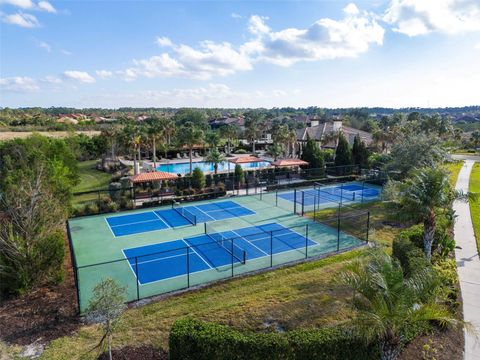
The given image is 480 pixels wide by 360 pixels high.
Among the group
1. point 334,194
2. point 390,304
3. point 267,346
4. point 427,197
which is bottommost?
point 334,194

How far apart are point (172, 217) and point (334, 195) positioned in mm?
15852

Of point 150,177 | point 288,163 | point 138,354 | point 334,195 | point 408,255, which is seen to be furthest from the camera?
point 288,163

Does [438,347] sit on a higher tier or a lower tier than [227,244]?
higher

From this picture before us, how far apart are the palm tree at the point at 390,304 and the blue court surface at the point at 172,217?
16510 mm

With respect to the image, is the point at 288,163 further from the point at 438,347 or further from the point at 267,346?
the point at 267,346

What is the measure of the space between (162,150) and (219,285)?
47.8 metres

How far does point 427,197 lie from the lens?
14.1m

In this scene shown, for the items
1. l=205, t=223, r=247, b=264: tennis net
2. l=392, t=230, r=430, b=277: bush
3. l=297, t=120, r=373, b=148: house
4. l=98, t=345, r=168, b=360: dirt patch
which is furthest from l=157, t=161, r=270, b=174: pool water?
l=98, t=345, r=168, b=360: dirt patch

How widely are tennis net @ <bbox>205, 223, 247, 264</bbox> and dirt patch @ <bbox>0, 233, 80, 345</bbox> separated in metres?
7.06

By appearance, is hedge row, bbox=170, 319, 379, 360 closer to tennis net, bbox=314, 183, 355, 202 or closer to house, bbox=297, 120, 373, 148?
tennis net, bbox=314, 183, 355, 202

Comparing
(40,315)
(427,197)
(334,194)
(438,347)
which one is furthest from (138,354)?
(334,194)

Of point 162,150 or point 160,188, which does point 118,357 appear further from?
point 162,150

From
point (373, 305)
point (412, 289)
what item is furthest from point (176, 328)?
point (412, 289)

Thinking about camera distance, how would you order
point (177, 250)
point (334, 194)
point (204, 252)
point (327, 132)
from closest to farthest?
1. point (177, 250)
2. point (204, 252)
3. point (334, 194)
4. point (327, 132)
